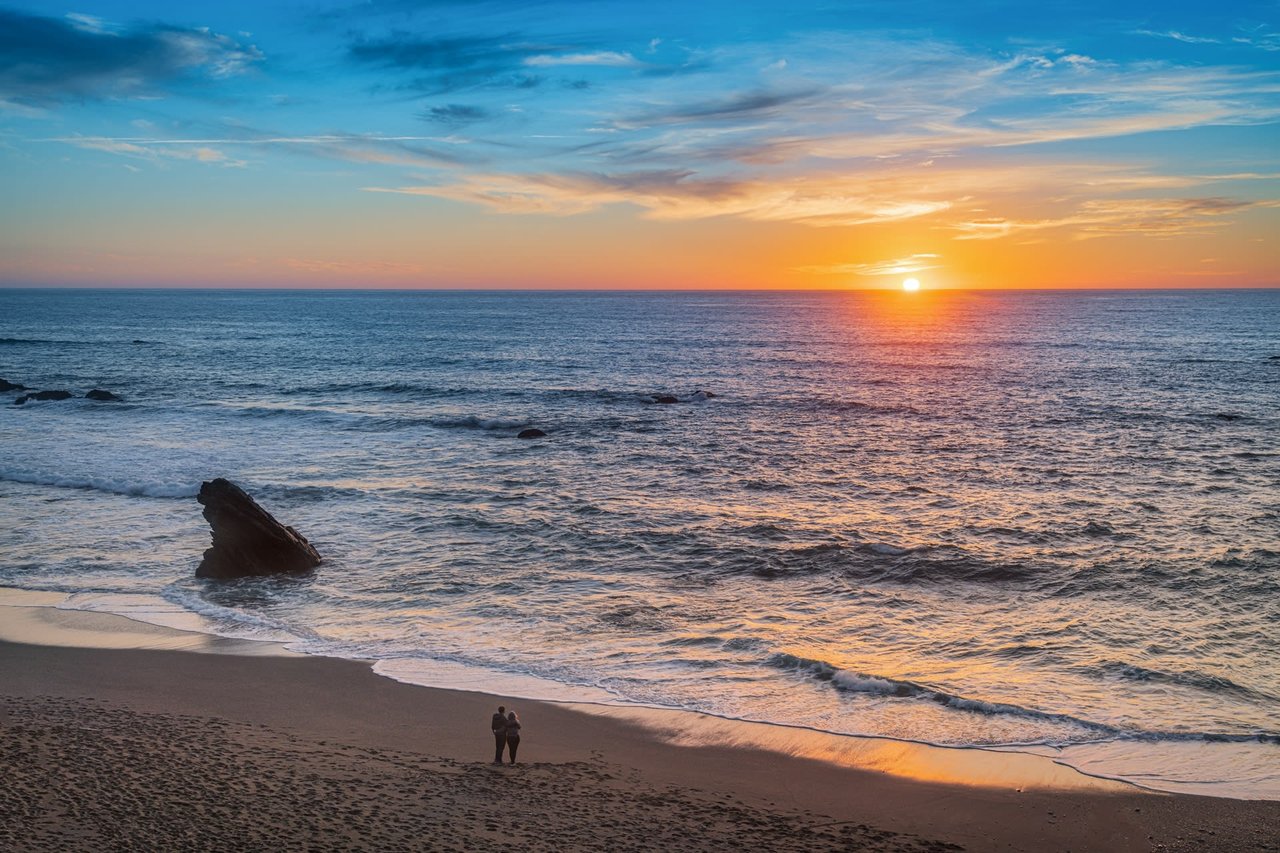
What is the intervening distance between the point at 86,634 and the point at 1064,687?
21.4 m

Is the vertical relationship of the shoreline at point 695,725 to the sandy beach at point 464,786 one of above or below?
below

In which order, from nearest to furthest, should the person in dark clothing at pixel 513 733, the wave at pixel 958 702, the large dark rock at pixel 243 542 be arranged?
the person in dark clothing at pixel 513 733
the wave at pixel 958 702
the large dark rock at pixel 243 542

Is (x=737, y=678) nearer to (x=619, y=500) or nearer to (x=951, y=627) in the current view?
(x=951, y=627)

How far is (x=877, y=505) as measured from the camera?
34.6m

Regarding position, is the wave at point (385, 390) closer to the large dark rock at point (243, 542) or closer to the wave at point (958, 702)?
the large dark rock at point (243, 542)

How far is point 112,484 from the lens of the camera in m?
37.6

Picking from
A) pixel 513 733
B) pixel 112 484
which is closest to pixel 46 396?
pixel 112 484

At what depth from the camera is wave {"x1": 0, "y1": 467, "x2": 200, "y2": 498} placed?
→ 36.7 metres

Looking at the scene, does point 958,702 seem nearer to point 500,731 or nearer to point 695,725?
point 695,725

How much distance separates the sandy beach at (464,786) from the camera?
459 inches

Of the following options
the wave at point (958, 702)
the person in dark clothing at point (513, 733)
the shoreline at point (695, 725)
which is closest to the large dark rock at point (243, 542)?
the shoreline at point (695, 725)

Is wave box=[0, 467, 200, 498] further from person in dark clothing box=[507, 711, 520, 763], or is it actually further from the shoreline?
person in dark clothing box=[507, 711, 520, 763]

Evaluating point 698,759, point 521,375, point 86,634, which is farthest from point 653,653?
point 521,375

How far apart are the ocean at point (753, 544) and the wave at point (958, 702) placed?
2.6 inches
